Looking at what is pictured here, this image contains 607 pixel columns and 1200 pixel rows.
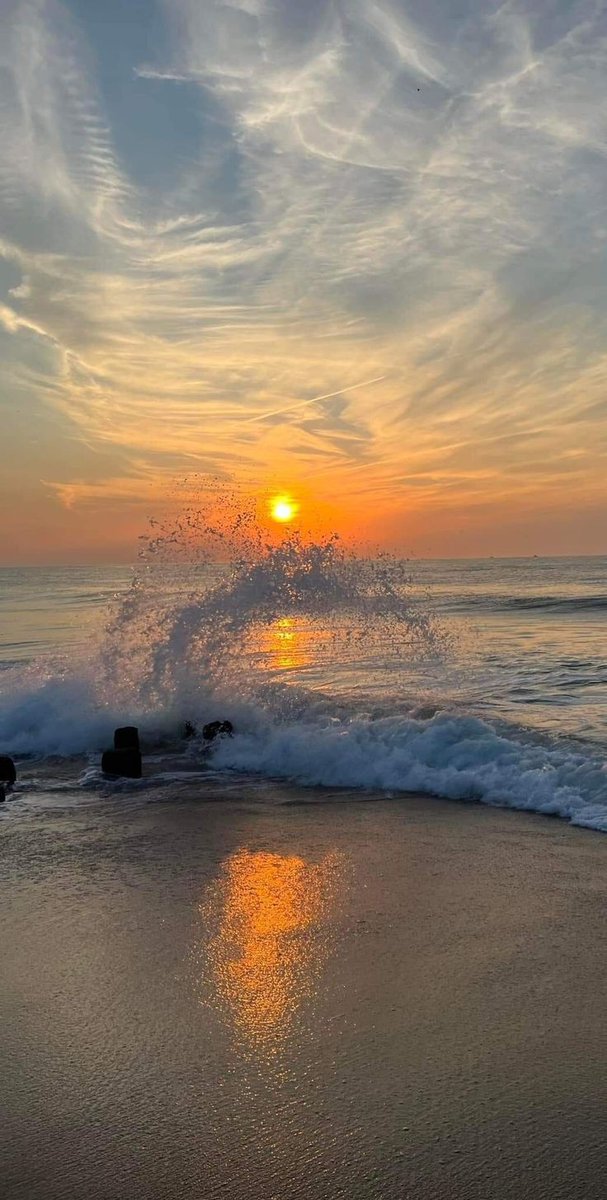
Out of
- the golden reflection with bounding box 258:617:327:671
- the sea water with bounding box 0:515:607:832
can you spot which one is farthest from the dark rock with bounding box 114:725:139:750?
the golden reflection with bounding box 258:617:327:671

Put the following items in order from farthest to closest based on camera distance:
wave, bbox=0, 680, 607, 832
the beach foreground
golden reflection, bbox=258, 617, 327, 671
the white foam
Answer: golden reflection, bbox=258, 617, 327, 671 < wave, bbox=0, 680, 607, 832 < the white foam < the beach foreground

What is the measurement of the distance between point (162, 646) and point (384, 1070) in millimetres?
10749

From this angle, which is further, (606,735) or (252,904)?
(606,735)

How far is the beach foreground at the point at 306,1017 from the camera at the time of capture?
325 centimetres

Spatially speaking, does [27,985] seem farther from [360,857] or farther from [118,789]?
[118,789]

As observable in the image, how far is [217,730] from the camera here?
11812 millimetres

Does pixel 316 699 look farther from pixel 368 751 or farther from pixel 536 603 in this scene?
pixel 536 603

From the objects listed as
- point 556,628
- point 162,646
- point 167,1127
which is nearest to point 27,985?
point 167,1127

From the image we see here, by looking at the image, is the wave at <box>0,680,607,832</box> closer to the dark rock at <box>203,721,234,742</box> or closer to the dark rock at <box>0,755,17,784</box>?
the dark rock at <box>203,721,234,742</box>

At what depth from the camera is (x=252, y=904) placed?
592 centimetres

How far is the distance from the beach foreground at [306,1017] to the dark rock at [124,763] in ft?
9.53

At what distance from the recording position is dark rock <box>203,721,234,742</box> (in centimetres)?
1171

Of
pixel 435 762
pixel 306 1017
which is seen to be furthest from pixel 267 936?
pixel 435 762

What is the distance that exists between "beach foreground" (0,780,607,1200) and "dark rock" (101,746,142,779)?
290 cm
